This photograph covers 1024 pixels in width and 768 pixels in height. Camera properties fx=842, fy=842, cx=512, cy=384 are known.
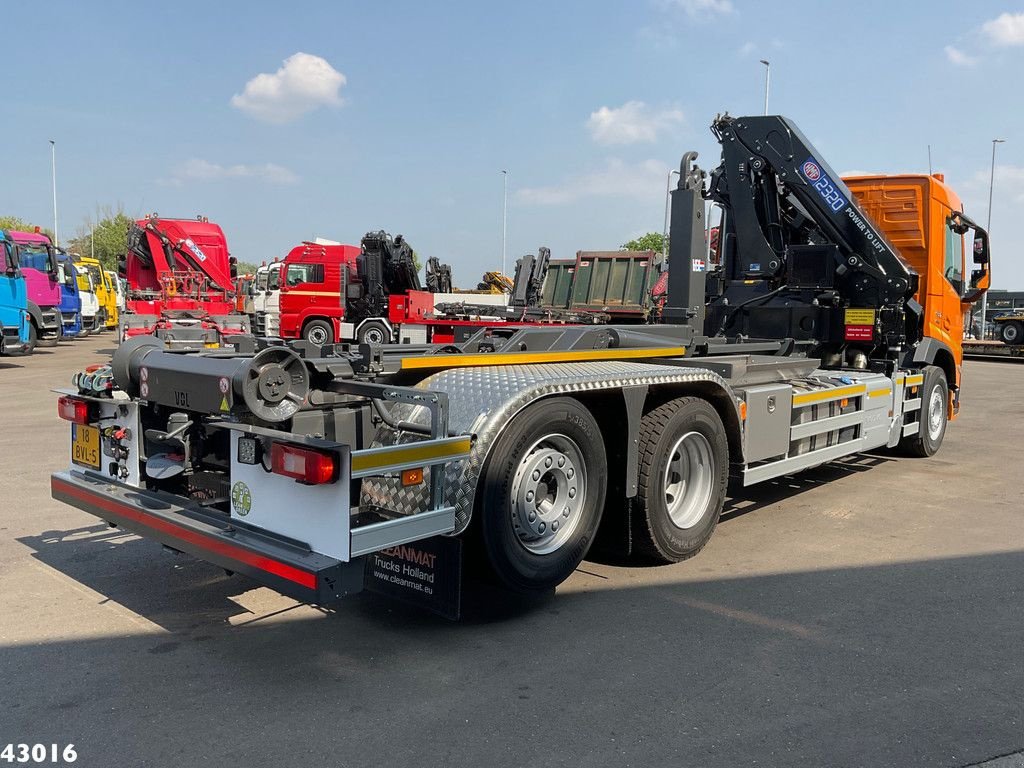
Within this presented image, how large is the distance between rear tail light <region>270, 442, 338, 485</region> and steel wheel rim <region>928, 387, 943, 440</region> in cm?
785

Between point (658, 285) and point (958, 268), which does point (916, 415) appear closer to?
point (958, 268)

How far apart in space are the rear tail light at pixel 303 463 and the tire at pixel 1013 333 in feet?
92.1

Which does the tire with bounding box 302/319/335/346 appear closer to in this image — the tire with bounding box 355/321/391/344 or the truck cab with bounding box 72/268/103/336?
the tire with bounding box 355/321/391/344

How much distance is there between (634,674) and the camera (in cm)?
375

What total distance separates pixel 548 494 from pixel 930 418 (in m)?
6.49

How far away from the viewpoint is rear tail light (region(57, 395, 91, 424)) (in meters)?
4.66

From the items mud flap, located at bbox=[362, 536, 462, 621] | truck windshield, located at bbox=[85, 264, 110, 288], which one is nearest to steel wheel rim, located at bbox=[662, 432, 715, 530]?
mud flap, located at bbox=[362, 536, 462, 621]

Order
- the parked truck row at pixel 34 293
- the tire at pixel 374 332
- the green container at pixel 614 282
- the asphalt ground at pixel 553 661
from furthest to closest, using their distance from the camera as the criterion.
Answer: the tire at pixel 374 332 → the parked truck row at pixel 34 293 → the green container at pixel 614 282 → the asphalt ground at pixel 553 661

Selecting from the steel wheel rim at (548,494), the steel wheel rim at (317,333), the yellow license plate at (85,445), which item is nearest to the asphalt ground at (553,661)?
the steel wheel rim at (548,494)

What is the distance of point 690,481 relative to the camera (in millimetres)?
5527

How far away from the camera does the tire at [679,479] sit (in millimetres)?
4957

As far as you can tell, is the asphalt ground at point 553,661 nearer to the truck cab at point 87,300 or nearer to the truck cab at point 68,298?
the truck cab at point 68,298

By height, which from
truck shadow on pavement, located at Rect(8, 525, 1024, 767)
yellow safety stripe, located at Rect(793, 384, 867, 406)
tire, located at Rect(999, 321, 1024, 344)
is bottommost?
truck shadow on pavement, located at Rect(8, 525, 1024, 767)

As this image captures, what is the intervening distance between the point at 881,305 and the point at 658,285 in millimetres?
9137
